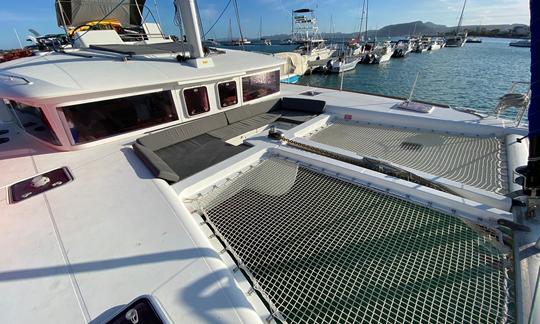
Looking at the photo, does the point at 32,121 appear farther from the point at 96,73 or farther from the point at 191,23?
the point at 191,23

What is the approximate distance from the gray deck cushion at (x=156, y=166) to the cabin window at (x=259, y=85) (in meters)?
2.74

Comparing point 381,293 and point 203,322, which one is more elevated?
point 203,322

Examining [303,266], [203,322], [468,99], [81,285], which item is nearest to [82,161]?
[81,285]

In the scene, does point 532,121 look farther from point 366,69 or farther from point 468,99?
point 366,69

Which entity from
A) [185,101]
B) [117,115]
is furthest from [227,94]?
[117,115]

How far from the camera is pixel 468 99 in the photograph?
17.5 meters

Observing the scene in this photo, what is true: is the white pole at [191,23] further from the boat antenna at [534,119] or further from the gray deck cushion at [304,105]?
the boat antenna at [534,119]

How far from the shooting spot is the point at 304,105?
19.0 feet

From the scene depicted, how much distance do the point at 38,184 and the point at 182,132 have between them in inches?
80.8

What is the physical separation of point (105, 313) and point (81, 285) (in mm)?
349

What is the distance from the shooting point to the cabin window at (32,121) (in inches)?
144

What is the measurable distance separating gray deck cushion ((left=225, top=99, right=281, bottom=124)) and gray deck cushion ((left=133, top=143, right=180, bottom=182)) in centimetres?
205

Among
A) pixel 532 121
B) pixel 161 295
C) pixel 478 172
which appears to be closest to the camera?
pixel 161 295

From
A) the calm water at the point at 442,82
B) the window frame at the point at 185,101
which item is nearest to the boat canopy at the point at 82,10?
the window frame at the point at 185,101
